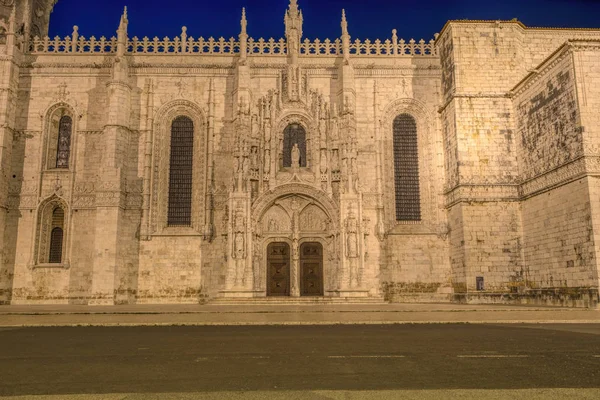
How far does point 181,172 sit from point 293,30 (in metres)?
10.3

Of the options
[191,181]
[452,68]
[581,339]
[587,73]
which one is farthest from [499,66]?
[581,339]

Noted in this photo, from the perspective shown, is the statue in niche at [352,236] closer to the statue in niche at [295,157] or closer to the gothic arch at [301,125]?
the gothic arch at [301,125]

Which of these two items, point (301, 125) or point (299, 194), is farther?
point (301, 125)

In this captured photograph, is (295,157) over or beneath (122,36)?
beneath

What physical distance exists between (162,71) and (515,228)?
20.7m

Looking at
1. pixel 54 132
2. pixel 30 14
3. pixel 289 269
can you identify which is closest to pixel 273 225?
pixel 289 269

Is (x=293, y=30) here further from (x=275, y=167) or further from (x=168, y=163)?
(x=168, y=163)

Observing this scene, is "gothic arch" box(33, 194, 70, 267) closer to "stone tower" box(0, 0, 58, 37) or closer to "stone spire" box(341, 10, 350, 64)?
"stone tower" box(0, 0, 58, 37)

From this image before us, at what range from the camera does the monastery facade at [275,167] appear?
79.8 ft

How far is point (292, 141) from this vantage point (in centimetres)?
2738

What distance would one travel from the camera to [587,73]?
20.3 metres

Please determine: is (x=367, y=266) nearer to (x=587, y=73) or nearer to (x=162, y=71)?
(x=587, y=73)

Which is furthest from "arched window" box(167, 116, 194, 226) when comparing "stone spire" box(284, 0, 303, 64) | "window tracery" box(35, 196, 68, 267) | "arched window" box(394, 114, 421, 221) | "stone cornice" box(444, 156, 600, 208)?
"stone cornice" box(444, 156, 600, 208)

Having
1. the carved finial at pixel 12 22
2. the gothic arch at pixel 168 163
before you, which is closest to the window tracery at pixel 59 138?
the carved finial at pixel 12 22
